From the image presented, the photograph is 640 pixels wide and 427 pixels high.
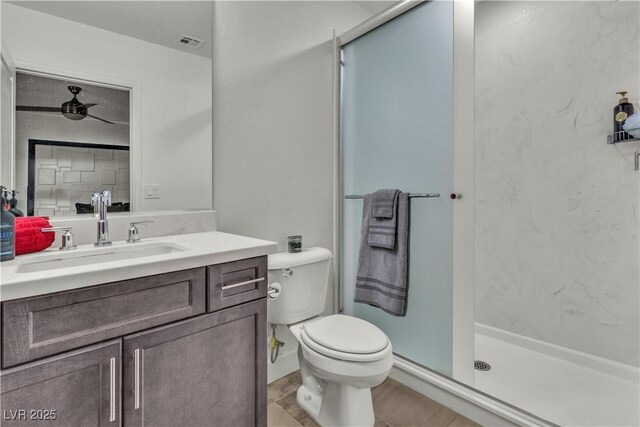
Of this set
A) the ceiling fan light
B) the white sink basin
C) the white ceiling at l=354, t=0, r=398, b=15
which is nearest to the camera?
the white sink basin

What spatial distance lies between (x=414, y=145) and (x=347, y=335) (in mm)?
1002

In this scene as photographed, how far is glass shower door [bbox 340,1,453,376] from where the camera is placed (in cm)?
164

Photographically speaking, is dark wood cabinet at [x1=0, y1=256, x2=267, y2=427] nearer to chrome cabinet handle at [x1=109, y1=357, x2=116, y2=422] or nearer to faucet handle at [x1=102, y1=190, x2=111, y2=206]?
chrome cabinet handle at [x1=109, y1=357, x2=116, y2=422]

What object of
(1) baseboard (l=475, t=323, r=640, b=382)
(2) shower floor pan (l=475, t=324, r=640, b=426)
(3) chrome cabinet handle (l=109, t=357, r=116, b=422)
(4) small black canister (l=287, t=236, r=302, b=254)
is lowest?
(2) shower floor pan (l=475, t=324, r=640, b=426)

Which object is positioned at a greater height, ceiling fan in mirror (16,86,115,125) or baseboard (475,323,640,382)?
ceiling fan in mirror (16,86,115,125)

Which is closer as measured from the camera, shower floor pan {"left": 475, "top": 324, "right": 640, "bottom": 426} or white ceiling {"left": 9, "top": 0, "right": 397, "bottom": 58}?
white ceiling {"left": 9, "top": 0, "right": 397, "bottom": 58}

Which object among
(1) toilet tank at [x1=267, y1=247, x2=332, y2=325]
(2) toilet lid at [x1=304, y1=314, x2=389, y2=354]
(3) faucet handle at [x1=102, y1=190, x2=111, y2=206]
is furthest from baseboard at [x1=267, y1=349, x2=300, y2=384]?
(3) faucet handle at [x1=102, y1=190, x2=111, y2=206]

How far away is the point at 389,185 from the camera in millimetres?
1903

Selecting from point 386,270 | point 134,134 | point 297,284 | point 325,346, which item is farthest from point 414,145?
point 134,134

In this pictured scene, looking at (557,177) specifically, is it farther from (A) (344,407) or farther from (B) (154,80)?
(B) (154,80)

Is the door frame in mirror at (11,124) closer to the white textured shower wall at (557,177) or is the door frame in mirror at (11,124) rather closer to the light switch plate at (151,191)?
the light switch plate at (151,191)

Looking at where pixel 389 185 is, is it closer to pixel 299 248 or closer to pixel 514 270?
pixel 299 248

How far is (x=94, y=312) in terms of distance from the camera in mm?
865

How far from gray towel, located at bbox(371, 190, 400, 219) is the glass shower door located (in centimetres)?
9
